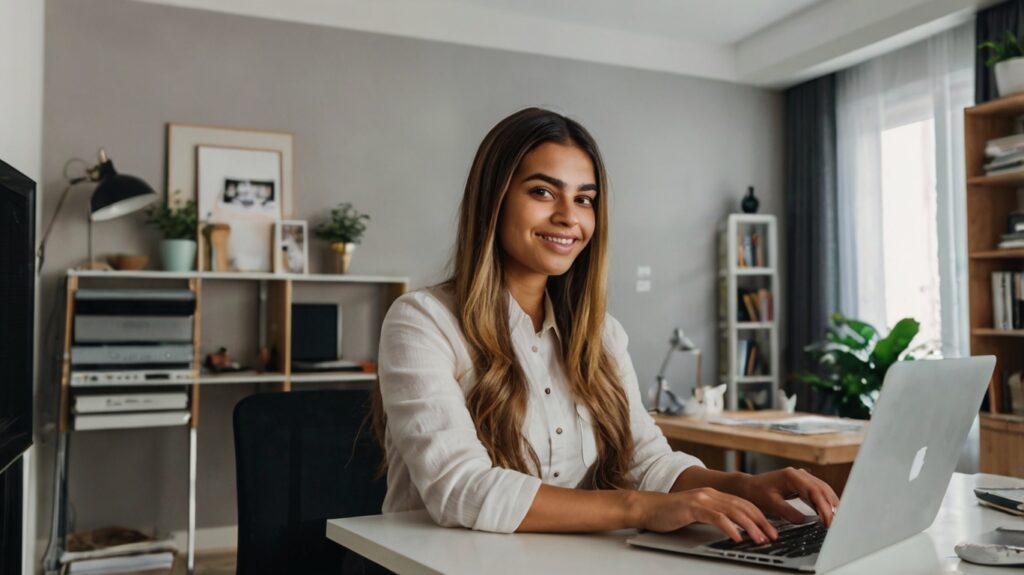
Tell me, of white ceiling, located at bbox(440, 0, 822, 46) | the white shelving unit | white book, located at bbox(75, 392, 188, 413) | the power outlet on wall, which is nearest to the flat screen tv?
white book, located at bbox(75, 392, 188, 413)

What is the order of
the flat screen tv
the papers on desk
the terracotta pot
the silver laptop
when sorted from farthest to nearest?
1. the terracotta pot
2. the papers on desk
3. the flat screen tv
4. the silver laptop

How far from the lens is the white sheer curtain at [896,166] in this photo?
4461 mm

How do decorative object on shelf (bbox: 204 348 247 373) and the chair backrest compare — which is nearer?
the chair backrest

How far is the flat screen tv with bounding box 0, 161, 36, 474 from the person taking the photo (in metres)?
1.98

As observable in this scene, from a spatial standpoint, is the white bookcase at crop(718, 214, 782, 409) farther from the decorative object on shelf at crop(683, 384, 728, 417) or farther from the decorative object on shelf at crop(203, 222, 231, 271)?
the decorative object on shelf at crop(203, 222, 231, 271)

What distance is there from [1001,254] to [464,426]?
3492 mm

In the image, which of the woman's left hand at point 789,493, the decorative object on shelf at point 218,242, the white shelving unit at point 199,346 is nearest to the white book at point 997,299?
the white shelving unit at point 199,346

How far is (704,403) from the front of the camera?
379 cm

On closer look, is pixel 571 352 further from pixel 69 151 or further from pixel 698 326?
pixel 698 326

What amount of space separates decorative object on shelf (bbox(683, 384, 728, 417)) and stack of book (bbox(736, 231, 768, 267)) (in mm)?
1722

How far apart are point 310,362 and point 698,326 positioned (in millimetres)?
2461

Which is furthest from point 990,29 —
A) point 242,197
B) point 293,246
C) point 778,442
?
point 242,197

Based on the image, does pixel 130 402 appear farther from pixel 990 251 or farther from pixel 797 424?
pixel 990 251

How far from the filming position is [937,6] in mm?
4164
